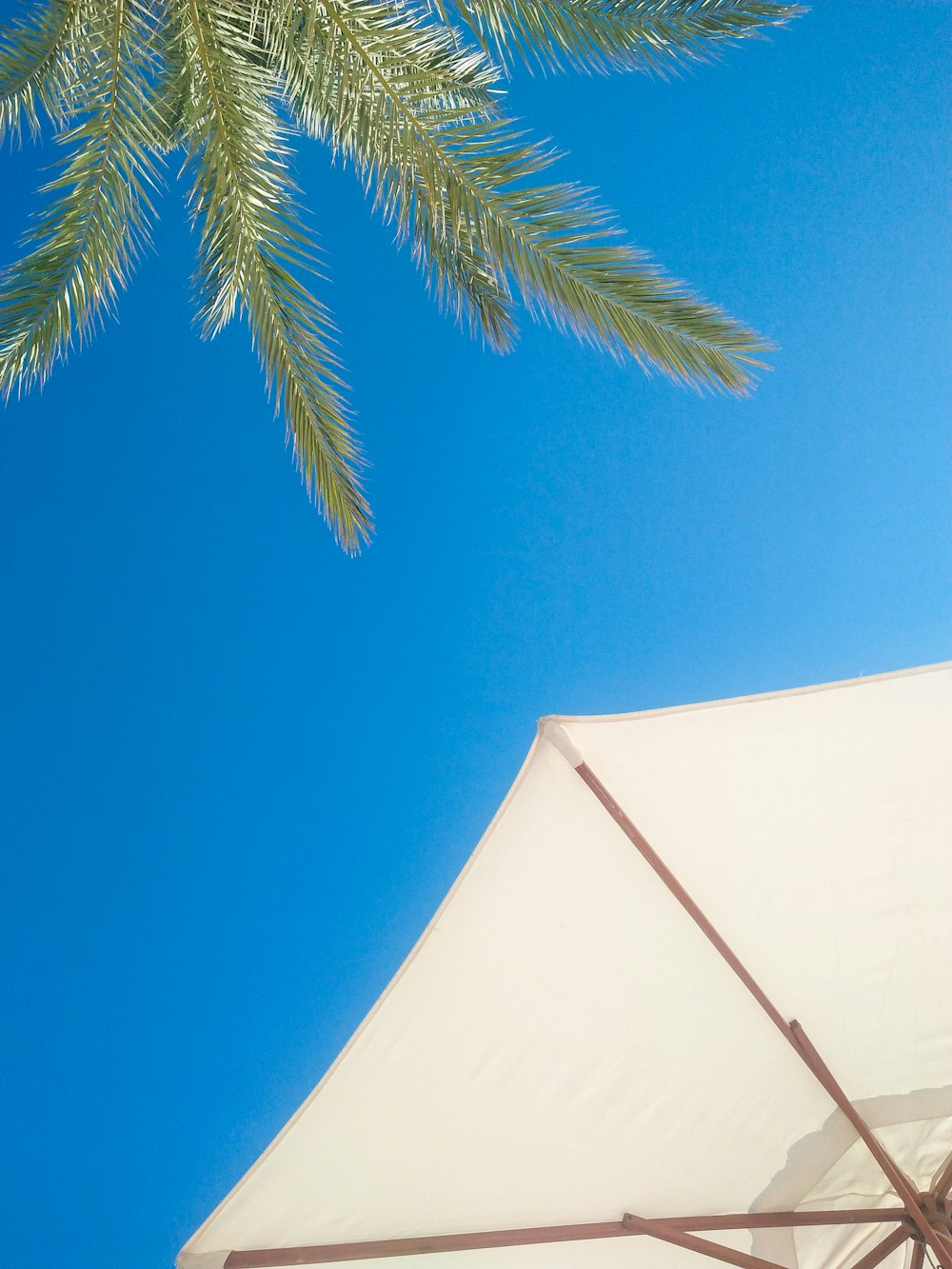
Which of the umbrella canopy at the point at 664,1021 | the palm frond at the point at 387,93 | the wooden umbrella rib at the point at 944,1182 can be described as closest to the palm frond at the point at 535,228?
the palm frond at the point at 387,93

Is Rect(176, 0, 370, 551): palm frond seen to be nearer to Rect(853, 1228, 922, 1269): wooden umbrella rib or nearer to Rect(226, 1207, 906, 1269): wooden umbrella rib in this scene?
Rect(226, 1207, 906, 1269): wooden umbrella rib

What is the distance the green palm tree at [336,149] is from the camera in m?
4.48

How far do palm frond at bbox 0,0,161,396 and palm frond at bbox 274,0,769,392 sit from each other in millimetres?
1110

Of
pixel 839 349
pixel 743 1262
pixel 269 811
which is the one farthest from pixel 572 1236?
pixel 839 349

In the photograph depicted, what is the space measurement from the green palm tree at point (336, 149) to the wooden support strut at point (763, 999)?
103 inches

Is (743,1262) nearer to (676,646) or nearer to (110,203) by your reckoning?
(676,646)

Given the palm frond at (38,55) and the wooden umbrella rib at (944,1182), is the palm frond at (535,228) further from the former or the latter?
the wooden umbrella rib at (944,1182)

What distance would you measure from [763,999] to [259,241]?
177 inches

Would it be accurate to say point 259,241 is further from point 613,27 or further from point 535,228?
point 613,27

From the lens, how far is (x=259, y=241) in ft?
15.6

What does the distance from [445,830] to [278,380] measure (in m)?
3.03

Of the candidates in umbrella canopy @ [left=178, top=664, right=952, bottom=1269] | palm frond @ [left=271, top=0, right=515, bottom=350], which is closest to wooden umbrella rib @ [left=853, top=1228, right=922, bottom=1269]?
umbrella canopy @ [left=178, top=664, right=952, bottom=1269]

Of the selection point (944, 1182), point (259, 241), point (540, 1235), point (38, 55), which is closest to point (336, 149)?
point (259, 241)

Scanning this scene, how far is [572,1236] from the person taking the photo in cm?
312
